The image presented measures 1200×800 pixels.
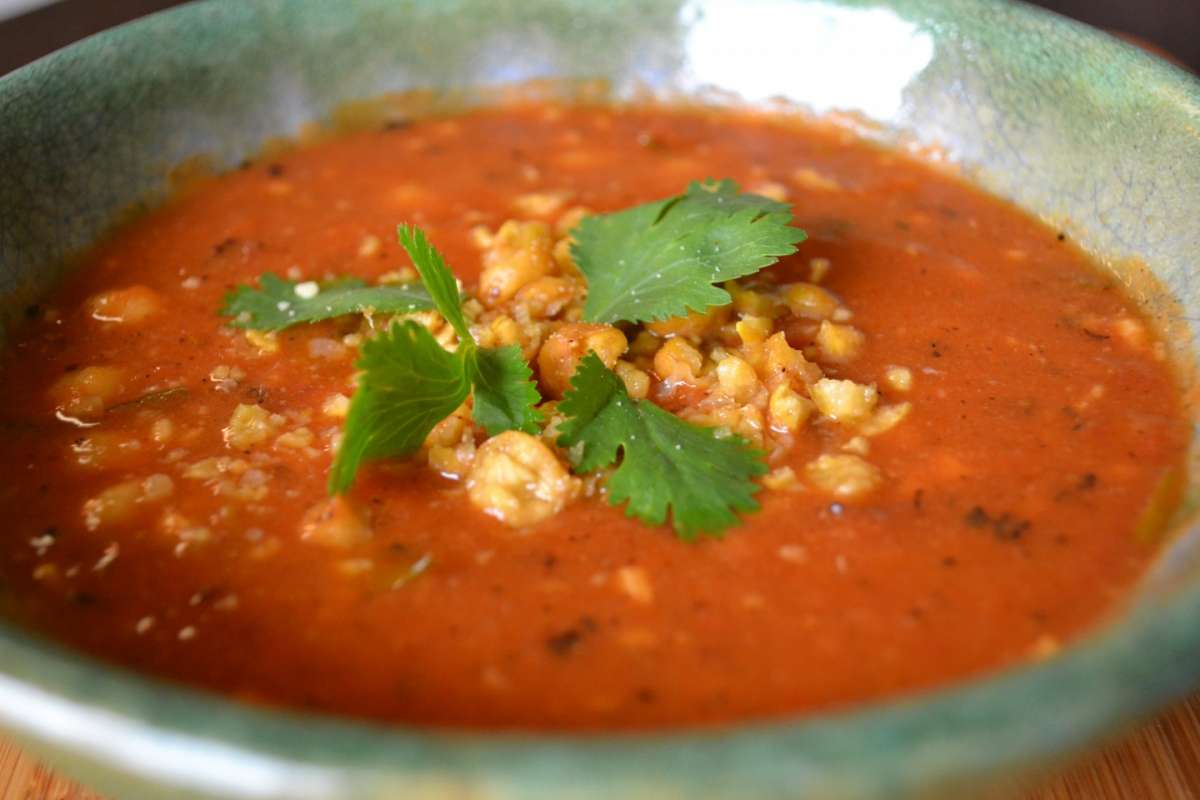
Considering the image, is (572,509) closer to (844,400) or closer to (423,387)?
(423,387)

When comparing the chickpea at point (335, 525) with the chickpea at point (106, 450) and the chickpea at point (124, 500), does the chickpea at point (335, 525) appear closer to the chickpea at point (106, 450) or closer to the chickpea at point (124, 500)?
the chickpea at point (124, 500)

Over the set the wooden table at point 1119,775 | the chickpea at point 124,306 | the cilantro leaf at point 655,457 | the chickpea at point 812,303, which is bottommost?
the wooden table at point 1119,775

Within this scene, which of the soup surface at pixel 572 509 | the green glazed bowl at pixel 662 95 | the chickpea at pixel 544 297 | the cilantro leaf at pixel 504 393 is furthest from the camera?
the chickpea at pixel 544 297

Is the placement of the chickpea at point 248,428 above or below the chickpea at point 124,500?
below

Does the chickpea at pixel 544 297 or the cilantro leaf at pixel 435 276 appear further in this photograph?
the chickpea at pixel 544 297

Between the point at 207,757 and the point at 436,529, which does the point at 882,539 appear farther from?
the point at 207,757

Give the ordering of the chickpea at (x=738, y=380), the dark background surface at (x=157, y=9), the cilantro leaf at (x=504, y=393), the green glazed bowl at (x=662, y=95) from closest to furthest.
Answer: the green glazed bowl at (x=662, y=95) < the cilantro leaf at (x=504, y=393) < the chickpea at (x=738, y=380) < the dark background surface at (x=157, y=9)

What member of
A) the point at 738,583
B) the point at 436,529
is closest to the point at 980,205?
the point at 738,583

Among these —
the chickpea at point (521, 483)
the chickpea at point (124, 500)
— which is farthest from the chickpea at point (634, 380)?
the chickpea at point (124, 500)
